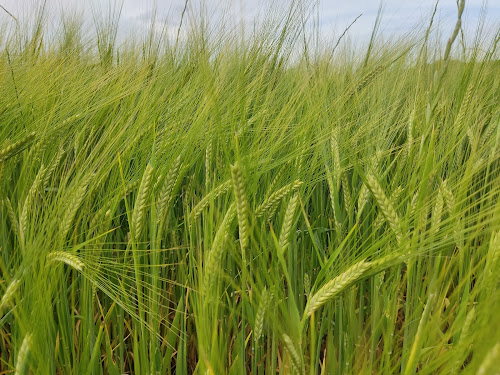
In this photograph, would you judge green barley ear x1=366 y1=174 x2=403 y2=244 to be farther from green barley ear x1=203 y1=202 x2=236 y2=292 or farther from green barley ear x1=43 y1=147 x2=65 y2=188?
green barley ear x1=43 y1=147 x2=65 y2=188

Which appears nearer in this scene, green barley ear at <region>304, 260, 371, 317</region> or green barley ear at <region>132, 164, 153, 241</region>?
green barley ear at <region>304, 260, 371, 317</region>

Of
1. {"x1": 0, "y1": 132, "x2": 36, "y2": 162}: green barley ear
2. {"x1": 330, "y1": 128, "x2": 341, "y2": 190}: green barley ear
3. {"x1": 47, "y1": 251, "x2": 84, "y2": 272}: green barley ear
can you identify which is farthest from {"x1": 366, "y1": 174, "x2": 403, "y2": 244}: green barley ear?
{"x1": 0, "y1": 132, "x2": 36, "y2": 162}: green barley ear

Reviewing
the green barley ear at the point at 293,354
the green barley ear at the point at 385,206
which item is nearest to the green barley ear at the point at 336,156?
the green barley ear at the point at 385,206

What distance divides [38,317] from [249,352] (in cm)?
55

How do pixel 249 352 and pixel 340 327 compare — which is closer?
pixel 340 327

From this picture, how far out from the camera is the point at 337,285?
0.58 meters

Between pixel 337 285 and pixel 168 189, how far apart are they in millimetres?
362

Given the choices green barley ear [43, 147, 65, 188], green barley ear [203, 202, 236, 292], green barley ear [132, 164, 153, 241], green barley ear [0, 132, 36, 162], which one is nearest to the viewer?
green barley ear [203, 202, 236, 292]

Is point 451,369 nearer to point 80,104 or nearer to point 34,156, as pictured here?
point 34,156

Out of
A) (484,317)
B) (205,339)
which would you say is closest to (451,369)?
(484,317)

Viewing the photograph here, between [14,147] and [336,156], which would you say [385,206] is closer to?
[336,156]

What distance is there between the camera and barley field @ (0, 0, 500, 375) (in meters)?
0.63

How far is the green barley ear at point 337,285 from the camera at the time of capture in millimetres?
568

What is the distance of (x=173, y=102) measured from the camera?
4.20 ft
